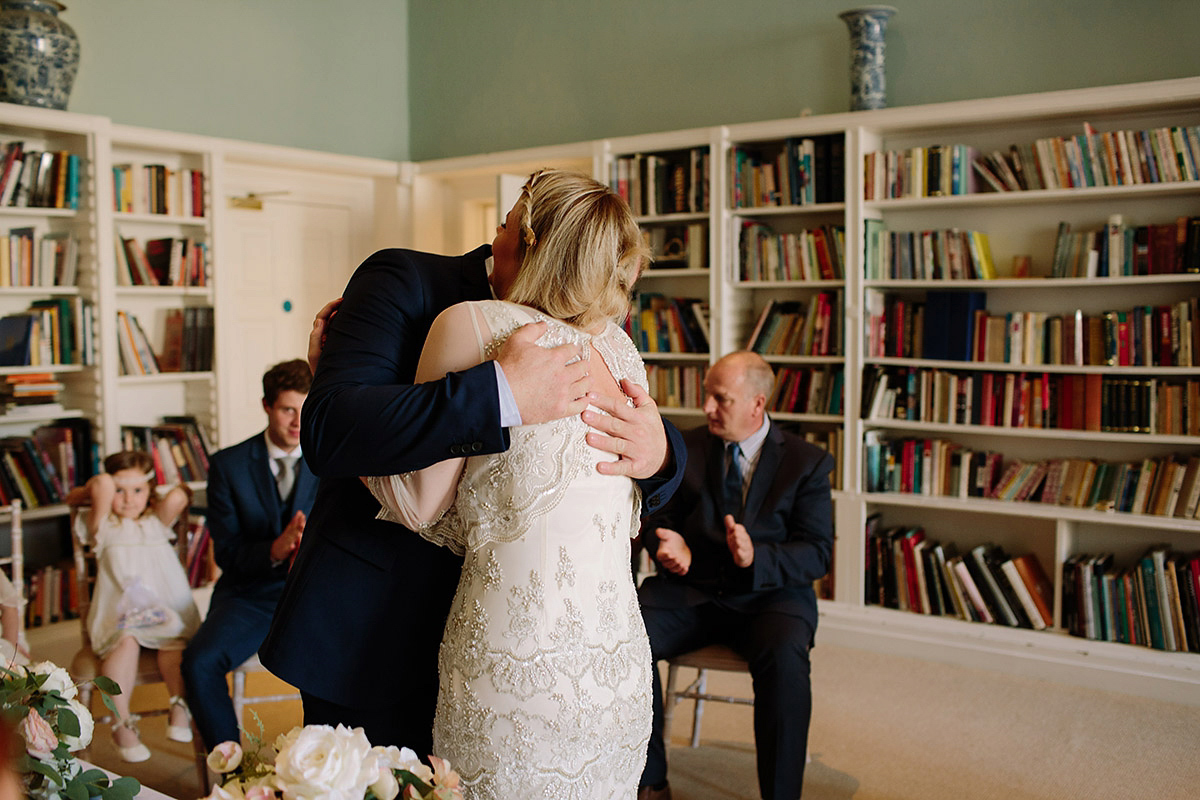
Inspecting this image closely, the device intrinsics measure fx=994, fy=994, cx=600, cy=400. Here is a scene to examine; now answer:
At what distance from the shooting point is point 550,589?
4.78 feet

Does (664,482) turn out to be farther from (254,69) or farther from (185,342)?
(254,69)

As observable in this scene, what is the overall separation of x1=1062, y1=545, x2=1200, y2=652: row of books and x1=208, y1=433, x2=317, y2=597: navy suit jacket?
292cm

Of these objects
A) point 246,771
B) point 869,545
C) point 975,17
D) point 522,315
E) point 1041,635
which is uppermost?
point 975,17

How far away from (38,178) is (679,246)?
2.85m

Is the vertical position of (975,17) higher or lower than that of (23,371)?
higher

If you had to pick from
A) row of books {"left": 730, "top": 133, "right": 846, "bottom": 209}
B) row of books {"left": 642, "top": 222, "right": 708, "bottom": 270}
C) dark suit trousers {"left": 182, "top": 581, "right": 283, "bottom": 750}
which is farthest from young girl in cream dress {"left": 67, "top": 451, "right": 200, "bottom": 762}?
row of books {"left": 730, "top": 133, "right": 846, "bottom": 209}

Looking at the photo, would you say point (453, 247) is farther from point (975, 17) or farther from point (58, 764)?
point (58, 764)

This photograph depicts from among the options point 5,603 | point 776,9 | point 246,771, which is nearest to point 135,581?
point 5,603

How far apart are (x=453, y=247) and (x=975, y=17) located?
3.16m

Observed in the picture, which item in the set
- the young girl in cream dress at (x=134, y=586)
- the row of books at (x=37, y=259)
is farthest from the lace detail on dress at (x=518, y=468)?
the row of books at (x=37, y=259)

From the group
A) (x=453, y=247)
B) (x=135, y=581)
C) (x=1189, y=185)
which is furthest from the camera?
(x=453, y=247)

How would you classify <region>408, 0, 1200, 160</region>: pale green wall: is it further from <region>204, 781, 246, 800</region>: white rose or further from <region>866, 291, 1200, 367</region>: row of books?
Result: <region>204, 781, 246, 800</region>: white rose

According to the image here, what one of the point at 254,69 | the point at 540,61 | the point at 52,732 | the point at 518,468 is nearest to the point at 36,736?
the point at 52,732

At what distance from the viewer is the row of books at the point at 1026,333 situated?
12.3ft
